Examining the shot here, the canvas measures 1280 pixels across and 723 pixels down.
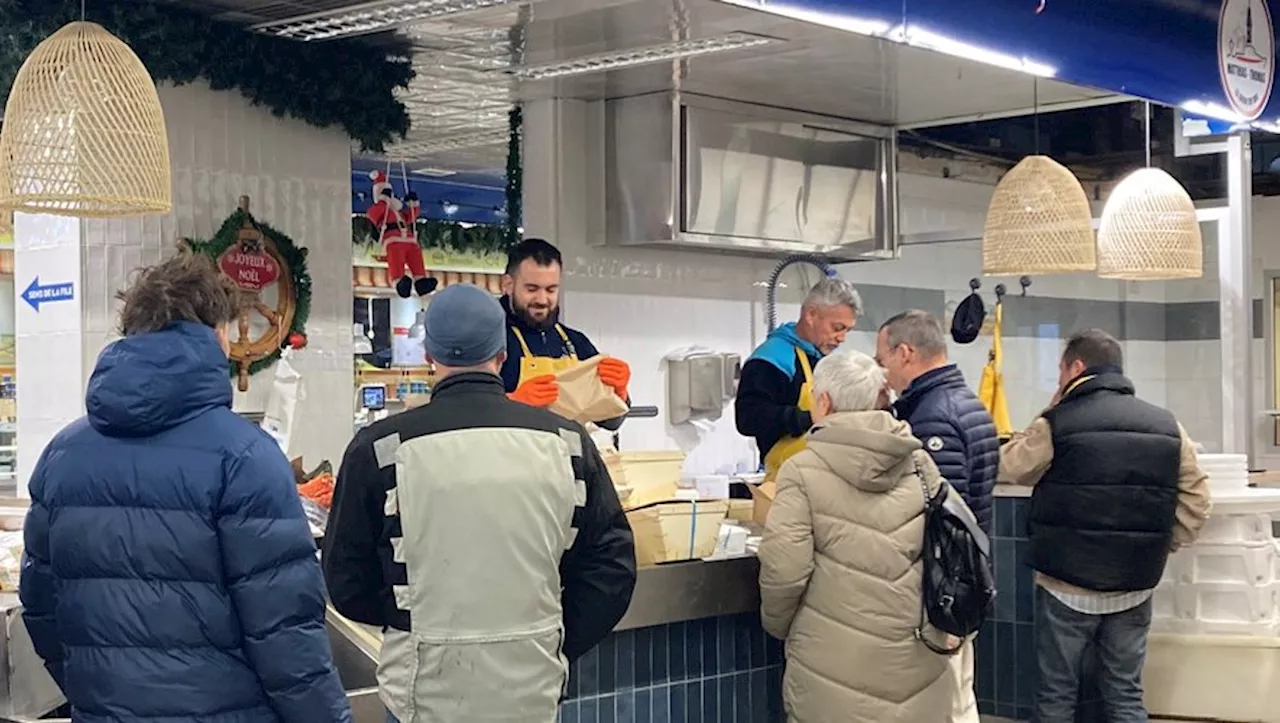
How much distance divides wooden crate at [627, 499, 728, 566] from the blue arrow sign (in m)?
2.56

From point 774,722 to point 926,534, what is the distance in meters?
0.90

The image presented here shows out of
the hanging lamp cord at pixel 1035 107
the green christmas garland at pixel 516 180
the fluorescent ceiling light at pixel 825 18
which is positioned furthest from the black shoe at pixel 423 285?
the fluorescent ceiling light at pixel 825 18

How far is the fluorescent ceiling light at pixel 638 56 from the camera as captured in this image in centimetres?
614

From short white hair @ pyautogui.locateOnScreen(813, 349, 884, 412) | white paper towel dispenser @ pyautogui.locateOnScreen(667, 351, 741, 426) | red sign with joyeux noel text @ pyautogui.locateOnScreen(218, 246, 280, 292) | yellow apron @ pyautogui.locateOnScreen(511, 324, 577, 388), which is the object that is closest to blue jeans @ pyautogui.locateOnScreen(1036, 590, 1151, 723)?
short white hair @ pyautogui.locateOnScreen(813, 349, 884, 412)

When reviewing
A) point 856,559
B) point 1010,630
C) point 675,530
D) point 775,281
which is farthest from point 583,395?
point 775,281

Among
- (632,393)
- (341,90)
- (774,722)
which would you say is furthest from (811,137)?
(774,722)

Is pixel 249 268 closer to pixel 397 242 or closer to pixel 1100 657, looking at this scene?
pixel 397 242

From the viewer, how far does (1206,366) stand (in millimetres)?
10766

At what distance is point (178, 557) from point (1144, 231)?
4892 mm

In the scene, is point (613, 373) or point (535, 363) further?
point (535, 363)

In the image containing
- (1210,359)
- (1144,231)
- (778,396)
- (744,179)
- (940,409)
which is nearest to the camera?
(940,409)

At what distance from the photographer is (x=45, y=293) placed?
6.00m

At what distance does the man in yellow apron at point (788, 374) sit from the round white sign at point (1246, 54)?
8.29 feet

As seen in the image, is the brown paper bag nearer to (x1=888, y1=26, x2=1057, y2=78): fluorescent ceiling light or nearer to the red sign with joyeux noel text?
(x1=888, y1=26, x2=1057, y2=78): fluorescent ceiling light
